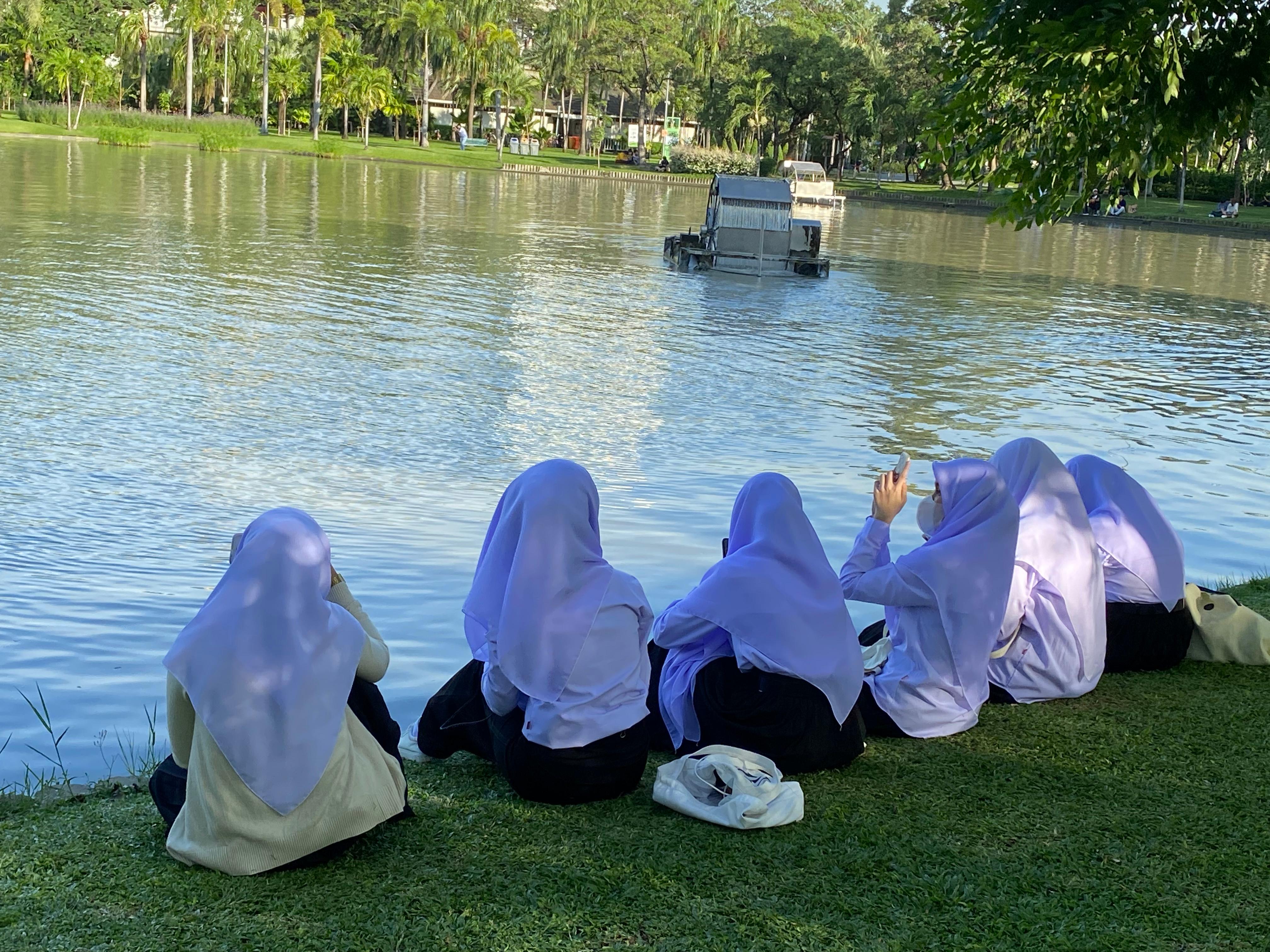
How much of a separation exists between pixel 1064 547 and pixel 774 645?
4.42 ft

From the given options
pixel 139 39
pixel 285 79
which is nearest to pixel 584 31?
pixel 285 79

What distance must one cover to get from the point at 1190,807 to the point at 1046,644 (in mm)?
944

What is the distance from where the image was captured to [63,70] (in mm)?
60844

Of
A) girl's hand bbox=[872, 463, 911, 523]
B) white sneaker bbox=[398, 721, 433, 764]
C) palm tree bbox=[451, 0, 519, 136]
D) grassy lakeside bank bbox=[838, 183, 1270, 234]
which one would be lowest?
white sneaker bbox=[398, 721, 433, 764]

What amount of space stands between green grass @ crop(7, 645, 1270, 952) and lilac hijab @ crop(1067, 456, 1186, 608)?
2.97 ft

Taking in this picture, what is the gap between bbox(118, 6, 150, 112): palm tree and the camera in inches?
2621

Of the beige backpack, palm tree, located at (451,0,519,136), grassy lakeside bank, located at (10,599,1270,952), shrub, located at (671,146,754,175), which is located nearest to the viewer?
grassy lakeside bank, located at (10,599,1270,952)

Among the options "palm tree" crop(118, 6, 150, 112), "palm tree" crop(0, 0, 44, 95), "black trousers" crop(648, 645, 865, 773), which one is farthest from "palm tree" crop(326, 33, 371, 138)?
"black trousers" crop(648, 645, 865, 773)

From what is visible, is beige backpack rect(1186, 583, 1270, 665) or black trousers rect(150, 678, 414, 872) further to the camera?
beige backpack rect(1186, 583, 1270, 665)

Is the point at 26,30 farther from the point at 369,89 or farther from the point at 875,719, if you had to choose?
the point at 875,719

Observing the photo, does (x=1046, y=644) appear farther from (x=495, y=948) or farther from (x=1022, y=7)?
(x=495, y=948)

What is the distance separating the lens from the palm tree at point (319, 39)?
210ft

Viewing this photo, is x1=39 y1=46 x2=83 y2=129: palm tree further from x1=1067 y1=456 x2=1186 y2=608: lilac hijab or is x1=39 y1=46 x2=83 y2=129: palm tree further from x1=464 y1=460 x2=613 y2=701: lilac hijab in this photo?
x1=464 y1=460 x2=613 y2=701: lilac hijab

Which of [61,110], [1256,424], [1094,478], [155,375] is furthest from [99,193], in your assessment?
[61,110]
